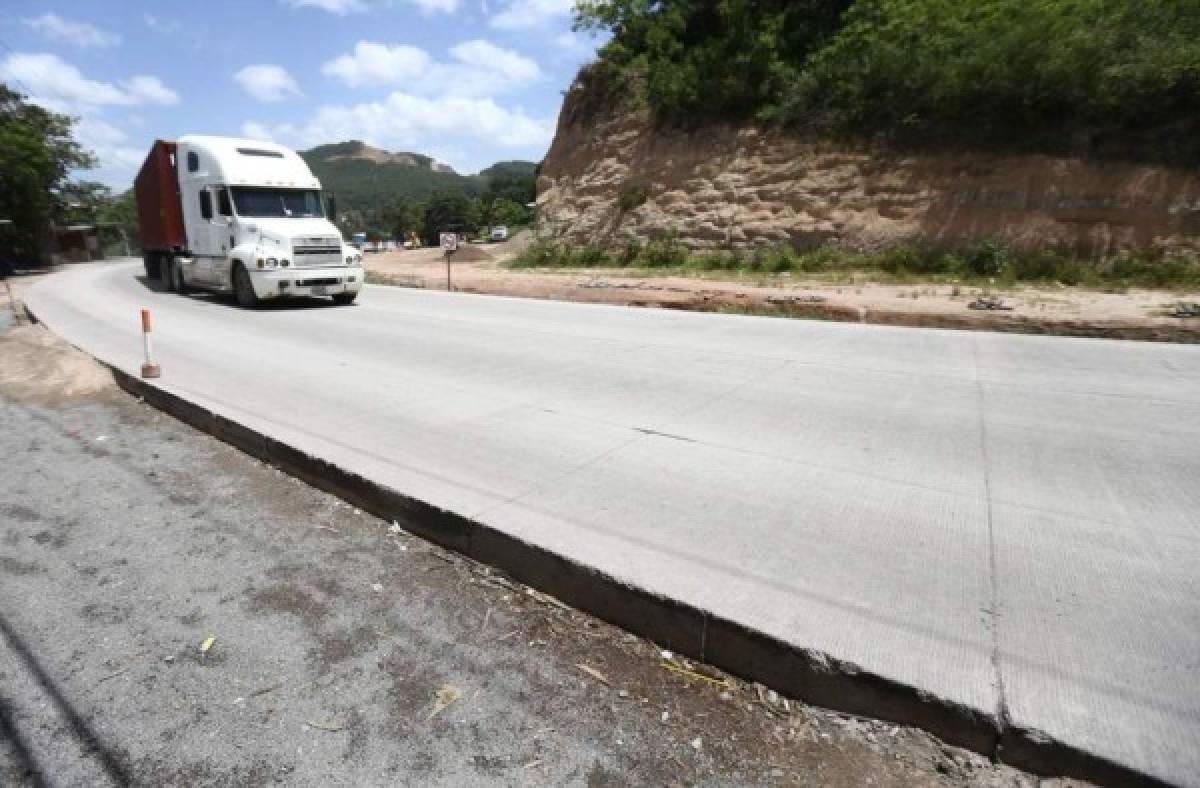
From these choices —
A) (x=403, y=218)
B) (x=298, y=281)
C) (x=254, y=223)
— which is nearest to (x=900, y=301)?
(x=298, y=281)

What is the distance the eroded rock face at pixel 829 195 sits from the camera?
14734mm

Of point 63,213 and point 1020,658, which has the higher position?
point 63,213

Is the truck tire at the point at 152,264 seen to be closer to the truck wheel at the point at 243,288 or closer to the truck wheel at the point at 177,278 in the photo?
the truck wheel at the point at 177,278

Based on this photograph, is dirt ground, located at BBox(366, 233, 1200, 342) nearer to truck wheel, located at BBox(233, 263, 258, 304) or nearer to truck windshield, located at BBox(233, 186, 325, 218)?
truck windshield, located at BBox(233, 186, 325, 218)

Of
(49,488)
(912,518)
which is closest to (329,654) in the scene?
(912,518)

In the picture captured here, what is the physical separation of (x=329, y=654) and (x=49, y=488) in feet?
11.4

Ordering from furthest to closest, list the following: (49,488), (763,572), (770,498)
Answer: (49,488) < (770,498) < (763,572)

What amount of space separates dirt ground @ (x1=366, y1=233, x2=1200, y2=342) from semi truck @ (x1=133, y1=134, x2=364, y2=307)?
491cm

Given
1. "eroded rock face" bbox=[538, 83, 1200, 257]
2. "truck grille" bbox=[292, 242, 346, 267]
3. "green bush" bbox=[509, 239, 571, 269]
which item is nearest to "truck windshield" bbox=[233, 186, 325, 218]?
"truck grille" bbox=[292, 242, 346, 267]

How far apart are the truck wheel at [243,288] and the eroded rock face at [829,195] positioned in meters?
13.1

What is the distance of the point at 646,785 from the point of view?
6.89 ft

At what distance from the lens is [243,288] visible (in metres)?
14.1

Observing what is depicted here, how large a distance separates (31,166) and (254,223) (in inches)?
1265

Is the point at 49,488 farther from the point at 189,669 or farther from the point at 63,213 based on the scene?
the point at 63,213
